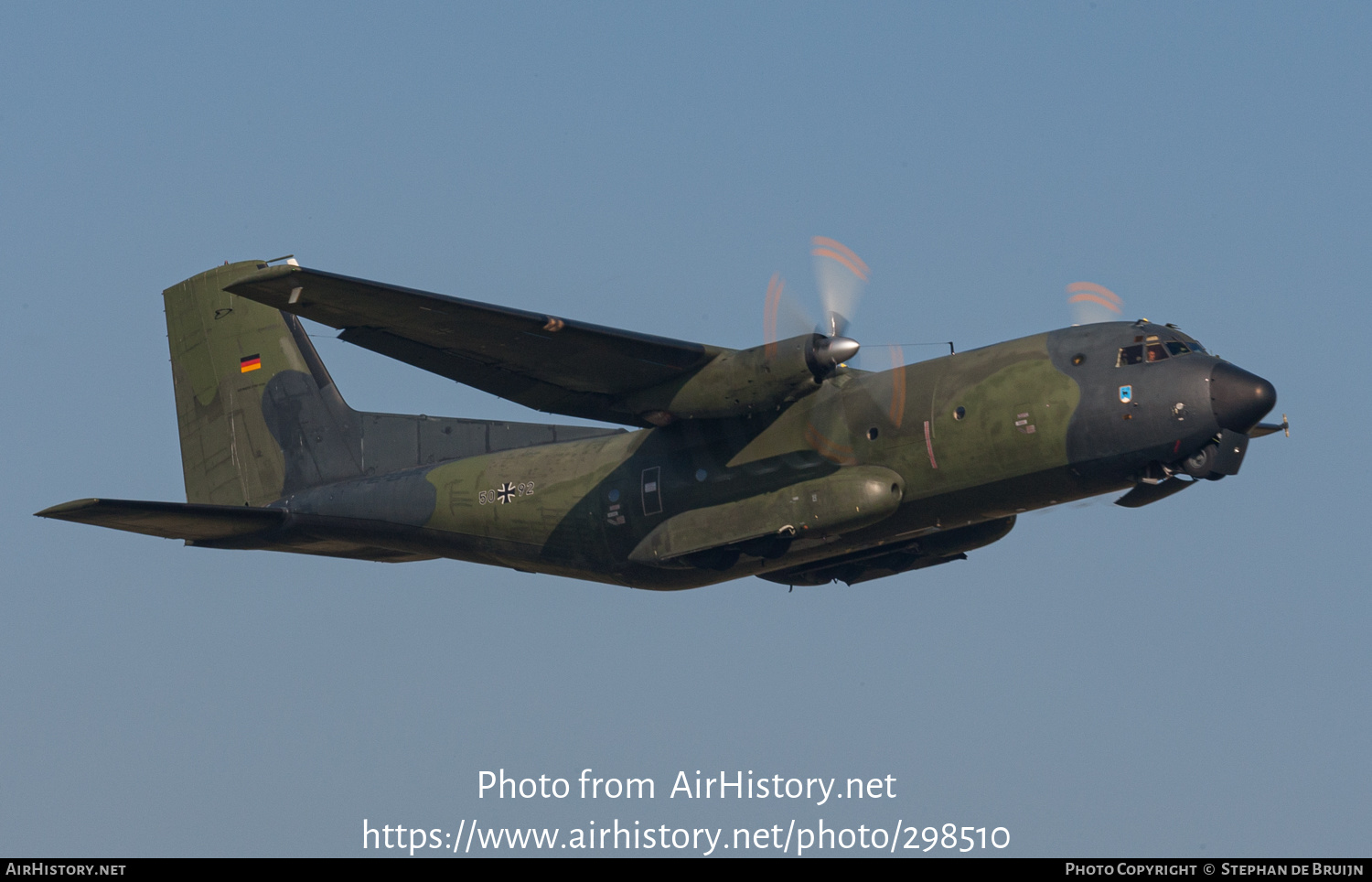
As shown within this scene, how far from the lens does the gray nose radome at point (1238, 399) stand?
19516 millimetres

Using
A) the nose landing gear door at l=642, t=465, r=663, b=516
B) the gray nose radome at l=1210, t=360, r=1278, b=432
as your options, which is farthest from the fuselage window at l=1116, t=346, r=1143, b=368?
the nose landing gear door at l=642, t=465, r=663, b=516

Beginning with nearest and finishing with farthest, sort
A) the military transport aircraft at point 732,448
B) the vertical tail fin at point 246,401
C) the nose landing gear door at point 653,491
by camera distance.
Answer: the military transport aircraft at point 732,448
the nose landing gear door at point 653,491
the vertical tail fin at point 246,401

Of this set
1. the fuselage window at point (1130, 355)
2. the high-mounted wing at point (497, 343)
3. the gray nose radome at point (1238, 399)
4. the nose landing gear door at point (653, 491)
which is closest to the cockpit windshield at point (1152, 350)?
the fuselage window at point (1130, 355)

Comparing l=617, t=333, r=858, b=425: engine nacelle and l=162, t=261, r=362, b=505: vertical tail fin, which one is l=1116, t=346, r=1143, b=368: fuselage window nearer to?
l=617, t=333, r=858, b=425: engine nacelle

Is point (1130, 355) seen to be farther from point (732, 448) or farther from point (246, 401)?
point (246, 401)

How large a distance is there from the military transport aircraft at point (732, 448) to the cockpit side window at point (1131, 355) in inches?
1.6

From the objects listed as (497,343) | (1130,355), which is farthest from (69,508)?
(1130,355)

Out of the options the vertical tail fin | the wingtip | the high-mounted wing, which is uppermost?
the vertical tail fin

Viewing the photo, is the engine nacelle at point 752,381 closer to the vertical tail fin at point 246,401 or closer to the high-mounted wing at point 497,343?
the high-mounted wing at point 497,343

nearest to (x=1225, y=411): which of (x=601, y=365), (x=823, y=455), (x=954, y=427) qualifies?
(x=954, y=427)

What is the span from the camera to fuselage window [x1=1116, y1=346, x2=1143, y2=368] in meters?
20.2

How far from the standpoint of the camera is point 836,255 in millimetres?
21391

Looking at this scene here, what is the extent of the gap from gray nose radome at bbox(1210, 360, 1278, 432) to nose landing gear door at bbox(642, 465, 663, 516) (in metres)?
7.69

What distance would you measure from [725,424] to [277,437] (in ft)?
31.9
